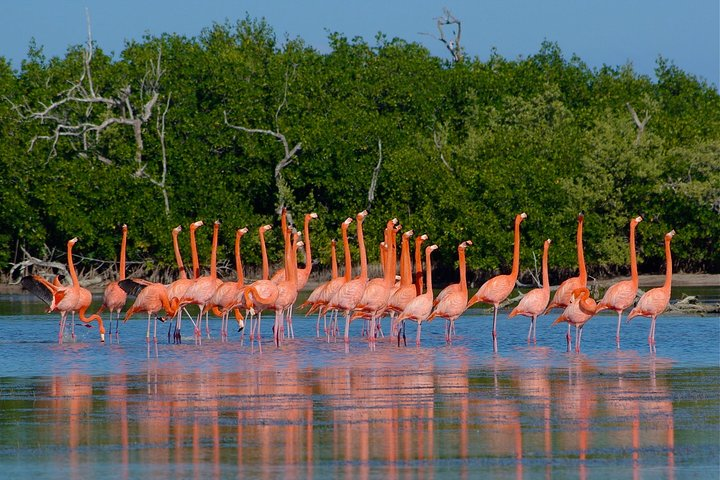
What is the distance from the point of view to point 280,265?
45531mm

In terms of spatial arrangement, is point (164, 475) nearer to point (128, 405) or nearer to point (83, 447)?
point (83, 447)

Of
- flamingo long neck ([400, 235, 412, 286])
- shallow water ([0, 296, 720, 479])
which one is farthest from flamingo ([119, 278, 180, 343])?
flamingo long neck ([400, 235, 412, 286])

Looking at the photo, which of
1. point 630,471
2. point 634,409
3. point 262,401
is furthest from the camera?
point 262,401

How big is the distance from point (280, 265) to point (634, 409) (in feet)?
112

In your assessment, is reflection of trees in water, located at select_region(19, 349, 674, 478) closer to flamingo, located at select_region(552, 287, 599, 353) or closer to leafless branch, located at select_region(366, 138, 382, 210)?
flamingo, located at select_region(552, 287, 599, 353)

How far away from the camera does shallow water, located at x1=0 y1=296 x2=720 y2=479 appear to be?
30.7 feet

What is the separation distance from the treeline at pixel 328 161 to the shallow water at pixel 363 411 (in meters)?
23.3

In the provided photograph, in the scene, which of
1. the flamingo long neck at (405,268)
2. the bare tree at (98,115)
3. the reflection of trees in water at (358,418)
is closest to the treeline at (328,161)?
the bare tree at (98,115)

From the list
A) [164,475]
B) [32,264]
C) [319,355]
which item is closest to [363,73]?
[32,264]

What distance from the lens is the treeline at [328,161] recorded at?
42438mm

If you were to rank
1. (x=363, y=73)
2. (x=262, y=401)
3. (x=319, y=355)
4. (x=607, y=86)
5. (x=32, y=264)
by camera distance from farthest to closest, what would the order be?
(x=607, y=86), (x=363, y=73), (x=32, y=264), (x=319, y=355), (x=262, y=401)

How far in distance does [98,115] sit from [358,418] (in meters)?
37.9

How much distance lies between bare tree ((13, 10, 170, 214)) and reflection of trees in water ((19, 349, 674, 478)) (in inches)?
1166

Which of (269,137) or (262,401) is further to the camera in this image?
(269,137)
